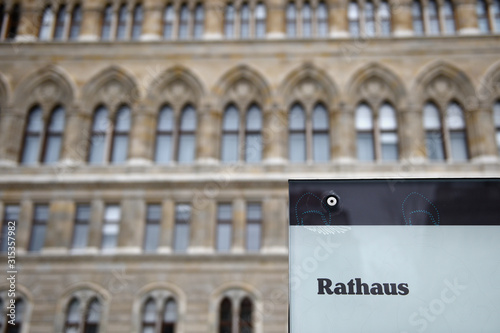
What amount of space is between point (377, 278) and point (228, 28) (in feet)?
55.6

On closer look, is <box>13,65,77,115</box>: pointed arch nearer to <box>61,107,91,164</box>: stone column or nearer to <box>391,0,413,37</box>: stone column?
<box>61,107,91,164</box>: stone column

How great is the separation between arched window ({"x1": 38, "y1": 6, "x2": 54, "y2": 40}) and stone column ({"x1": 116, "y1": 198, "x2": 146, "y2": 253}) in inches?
306

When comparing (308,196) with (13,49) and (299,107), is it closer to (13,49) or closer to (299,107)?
(299,107)

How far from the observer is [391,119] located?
18.8 meters

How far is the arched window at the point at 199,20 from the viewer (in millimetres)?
20141

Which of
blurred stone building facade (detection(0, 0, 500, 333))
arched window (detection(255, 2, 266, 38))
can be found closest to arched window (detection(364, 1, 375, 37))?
blurred stone building facade (detection(0, 0, 500, 333))

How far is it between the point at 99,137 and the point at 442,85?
41.8 feet

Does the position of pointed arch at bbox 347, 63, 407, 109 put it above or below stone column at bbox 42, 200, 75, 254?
above

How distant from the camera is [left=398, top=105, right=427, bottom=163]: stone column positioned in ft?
58.9

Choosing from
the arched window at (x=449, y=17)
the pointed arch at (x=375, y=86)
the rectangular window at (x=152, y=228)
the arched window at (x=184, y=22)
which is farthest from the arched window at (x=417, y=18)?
the rectangular window at (x=152, y=228)

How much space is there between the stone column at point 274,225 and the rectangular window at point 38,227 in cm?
760

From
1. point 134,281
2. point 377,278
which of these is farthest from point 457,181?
point 134,281

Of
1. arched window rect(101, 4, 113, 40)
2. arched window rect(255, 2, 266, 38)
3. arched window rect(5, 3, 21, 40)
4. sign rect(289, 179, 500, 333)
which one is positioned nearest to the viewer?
sign rect(289, 179, 500, 333)

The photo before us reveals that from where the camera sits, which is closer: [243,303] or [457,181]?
[457,181]
